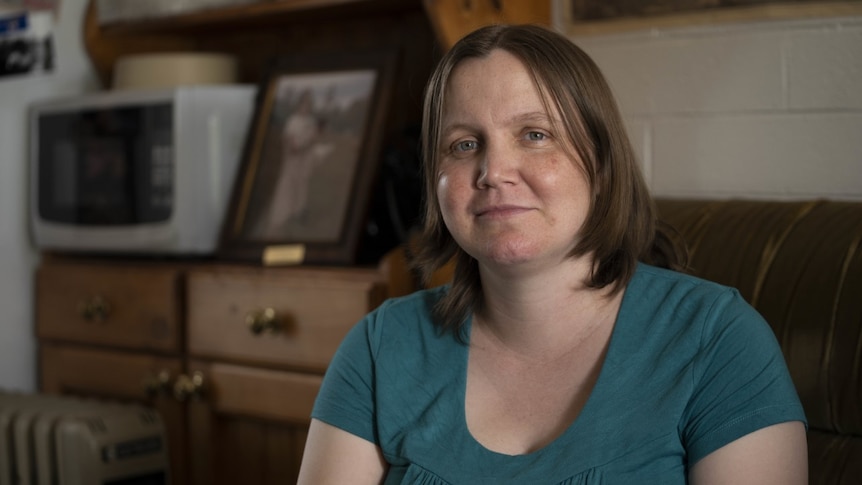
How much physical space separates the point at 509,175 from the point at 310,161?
1.04 m

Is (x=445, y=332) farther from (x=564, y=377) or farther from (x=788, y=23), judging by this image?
(x=788, y=23)

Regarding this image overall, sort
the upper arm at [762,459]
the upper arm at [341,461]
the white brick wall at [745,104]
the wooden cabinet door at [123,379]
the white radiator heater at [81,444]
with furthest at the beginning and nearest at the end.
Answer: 1. the wooden cabinet door at [123,379]
2. the white radiator heater at [81,444]
3. the white brick wall at [745,104]
4. the upper arm at [341,461]
5. the upper arm at [762,459]

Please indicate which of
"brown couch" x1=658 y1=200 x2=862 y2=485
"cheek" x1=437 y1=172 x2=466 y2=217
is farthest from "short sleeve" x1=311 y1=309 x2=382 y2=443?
"brown couch" x1=658 y1=200 x2=862 y2=485

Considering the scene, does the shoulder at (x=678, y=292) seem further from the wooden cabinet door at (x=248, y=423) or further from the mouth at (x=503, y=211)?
the wooden cabinet door at (x=248, y=423)

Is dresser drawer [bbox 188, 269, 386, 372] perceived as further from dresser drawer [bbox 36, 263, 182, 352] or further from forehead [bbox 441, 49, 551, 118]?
forehead [bbox 441, 49, 551, 118]

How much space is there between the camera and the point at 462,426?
1.17 metres

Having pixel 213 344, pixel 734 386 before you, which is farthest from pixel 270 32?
pixel 734 386

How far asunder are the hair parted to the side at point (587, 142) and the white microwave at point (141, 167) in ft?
3.42

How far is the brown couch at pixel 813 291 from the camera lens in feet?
3.92

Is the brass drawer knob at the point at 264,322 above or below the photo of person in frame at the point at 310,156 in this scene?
below

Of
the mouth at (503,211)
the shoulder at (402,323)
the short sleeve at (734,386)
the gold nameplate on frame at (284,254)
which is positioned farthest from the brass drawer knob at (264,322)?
the short sleeve at (734,386)

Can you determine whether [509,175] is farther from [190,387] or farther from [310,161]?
[190,387]

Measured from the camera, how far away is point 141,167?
2256 mm

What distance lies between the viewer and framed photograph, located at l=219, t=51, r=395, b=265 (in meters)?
2.01
